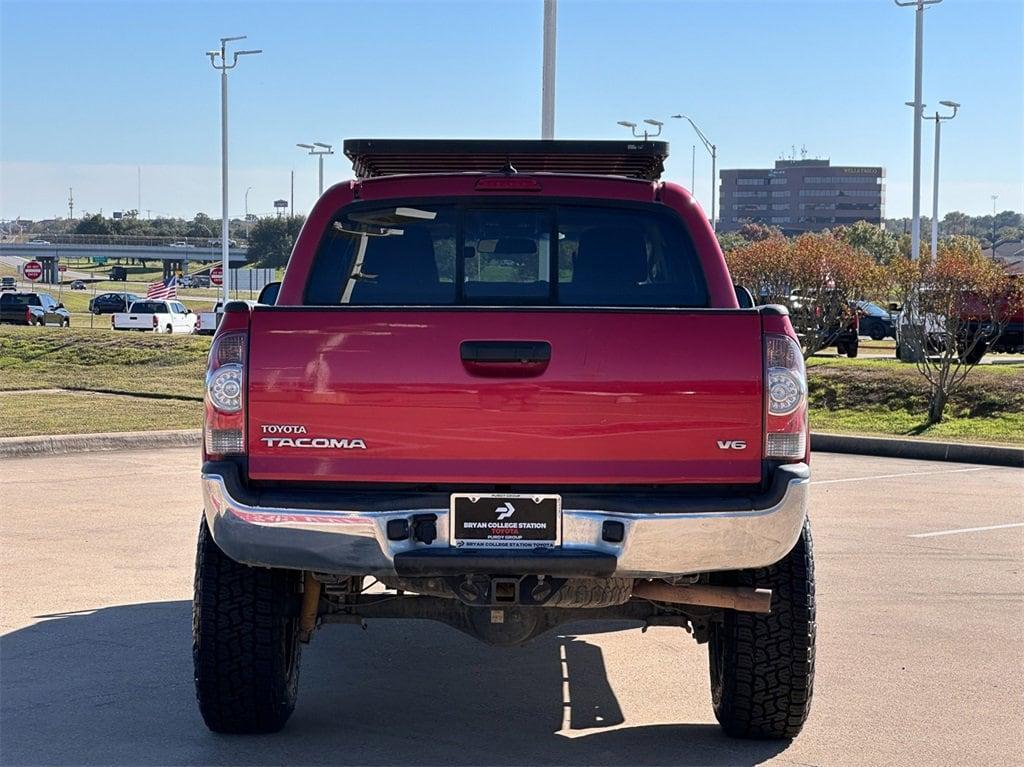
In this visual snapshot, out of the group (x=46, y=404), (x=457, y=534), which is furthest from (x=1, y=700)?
(x=46, y=404)

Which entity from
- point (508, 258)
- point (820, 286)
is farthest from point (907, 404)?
point (508, 258)

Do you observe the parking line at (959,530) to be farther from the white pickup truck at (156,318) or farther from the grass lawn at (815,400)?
the white pickup truck at (156,318)

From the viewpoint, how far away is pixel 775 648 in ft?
17.9

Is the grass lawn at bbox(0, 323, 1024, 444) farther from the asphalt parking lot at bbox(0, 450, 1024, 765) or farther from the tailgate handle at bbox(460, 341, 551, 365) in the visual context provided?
the tailgate handle at bbox(460, 341, 551, 365)

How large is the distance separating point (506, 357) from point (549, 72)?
12578mm

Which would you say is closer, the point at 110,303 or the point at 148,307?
the point at 148,307

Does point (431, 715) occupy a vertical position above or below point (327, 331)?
below

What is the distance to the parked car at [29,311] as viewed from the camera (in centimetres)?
5556

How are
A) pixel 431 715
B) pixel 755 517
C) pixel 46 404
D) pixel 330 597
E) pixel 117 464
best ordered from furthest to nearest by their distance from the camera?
pixel 46 404, pixel 117 464, pixel 431 715, pixel 330 597, pixel 755 517

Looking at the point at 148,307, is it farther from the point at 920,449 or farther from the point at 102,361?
the point at 920,449

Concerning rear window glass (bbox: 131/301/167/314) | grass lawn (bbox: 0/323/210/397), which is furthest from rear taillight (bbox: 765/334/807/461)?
rear window glass (bbox: 131/301/167/314)

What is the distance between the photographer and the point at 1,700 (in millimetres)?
6121

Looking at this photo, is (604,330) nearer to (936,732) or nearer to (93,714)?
(936,732)

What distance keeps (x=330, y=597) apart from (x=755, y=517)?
5.64 ft
